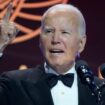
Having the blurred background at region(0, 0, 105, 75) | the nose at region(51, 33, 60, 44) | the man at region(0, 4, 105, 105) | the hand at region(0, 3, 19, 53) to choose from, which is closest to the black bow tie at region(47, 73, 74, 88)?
the man at region(0, 4, 105, 105)

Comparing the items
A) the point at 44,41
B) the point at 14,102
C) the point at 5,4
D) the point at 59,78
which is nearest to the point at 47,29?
the point at 44,41

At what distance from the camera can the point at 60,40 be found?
5.47ft

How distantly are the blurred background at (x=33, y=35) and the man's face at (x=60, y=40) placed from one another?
1.19 meters

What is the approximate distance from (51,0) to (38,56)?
1.30ft

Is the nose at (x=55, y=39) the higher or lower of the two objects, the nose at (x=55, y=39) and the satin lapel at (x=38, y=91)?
the higher

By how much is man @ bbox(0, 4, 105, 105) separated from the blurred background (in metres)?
1.14

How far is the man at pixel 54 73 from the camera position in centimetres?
166

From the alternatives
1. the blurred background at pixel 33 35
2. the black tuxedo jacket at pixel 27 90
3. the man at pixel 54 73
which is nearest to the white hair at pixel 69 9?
the man at pixel 54 73

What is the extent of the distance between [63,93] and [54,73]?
0.09 m

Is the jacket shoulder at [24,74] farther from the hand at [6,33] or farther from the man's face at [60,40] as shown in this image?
the hand at [6,33]

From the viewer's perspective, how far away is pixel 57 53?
1667 millimetres

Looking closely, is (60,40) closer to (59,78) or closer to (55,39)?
(55,39)

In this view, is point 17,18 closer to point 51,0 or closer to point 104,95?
point 51,0

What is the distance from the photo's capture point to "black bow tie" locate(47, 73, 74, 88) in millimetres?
1724
